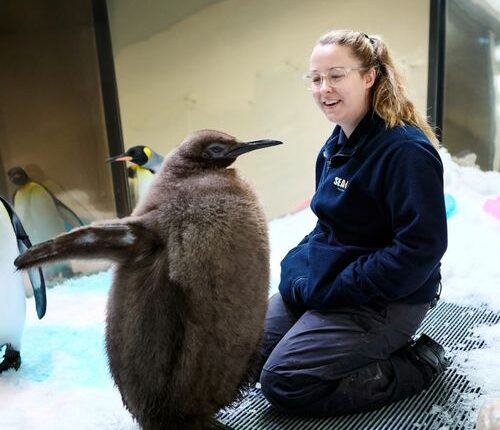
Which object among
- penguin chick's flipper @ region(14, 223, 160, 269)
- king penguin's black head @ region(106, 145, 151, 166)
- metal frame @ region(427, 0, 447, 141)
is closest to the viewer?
penguin chick's flipper @ region(14, 223, 160, 269)

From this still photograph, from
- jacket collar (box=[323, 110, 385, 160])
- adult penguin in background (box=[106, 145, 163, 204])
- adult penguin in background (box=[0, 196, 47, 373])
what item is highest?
jacket collar (box=[323, 110, 385, 160])

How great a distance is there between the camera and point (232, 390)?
978 millimetres

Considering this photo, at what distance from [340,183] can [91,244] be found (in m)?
0.62

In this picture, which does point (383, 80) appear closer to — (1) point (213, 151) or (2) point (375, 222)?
(2) point (375, 222)

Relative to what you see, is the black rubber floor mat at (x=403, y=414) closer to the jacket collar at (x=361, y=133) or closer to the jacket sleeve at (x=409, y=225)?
the jacket sleeve at (x=409, y=225)

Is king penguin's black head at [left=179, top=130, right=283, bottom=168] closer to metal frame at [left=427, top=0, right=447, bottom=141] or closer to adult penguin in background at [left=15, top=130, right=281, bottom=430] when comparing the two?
adult penguin in background at [left=15, top=130, right=281, bottom=430]

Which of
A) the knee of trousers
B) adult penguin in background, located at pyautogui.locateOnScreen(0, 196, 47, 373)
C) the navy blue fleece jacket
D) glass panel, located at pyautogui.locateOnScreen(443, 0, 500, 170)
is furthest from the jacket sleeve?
glass panel, located at pyautogui.locateOnScreen(443, 0, 500, 170)

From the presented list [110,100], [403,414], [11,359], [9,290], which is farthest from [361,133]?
[110,100]

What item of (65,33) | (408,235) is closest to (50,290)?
(65,33)

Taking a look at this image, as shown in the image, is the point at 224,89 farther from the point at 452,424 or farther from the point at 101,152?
the point at 452,424

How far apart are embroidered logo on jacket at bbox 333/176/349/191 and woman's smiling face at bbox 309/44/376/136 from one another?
0.14 metres

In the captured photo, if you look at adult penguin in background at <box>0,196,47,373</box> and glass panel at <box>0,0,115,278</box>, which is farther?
glass panel at <box>0,0,115,278</box>

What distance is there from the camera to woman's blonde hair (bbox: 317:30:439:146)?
1.17 metres

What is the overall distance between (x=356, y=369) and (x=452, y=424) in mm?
234
